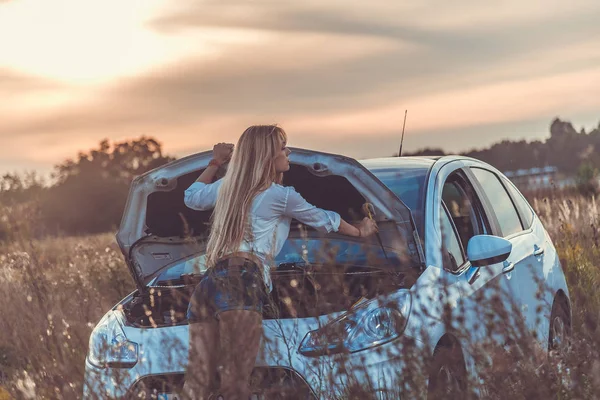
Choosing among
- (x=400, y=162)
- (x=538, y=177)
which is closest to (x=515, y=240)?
(x=400, y=162)

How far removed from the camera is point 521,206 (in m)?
7.39

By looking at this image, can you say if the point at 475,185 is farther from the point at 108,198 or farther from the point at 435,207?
the point at 108,198

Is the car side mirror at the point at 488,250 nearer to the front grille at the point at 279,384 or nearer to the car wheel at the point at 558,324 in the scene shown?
the car wheel at the point at 558,324

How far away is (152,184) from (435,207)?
1900mm

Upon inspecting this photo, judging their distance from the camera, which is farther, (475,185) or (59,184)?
(59,184)

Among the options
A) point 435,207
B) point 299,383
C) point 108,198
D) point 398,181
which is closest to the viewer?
point 299,383

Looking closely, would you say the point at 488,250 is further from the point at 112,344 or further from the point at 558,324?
the point at 112,344

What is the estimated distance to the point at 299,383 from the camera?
471 cm

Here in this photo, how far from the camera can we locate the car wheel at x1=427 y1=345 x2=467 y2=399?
3.92 m

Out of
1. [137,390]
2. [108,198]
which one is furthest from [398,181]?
[108,198]

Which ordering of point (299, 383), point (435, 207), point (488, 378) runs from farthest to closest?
point (435, 207) → point (299, 383) → point (488, 378)

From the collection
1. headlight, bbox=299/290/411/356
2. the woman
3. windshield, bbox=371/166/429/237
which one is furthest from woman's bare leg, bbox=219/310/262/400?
windshield, bbox=371/166/429/237

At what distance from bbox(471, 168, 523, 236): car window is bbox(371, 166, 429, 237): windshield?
84 cm

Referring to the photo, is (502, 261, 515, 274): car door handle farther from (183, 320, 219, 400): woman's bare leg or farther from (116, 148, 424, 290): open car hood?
(183, 320, 219, 400): woman's bare leg
